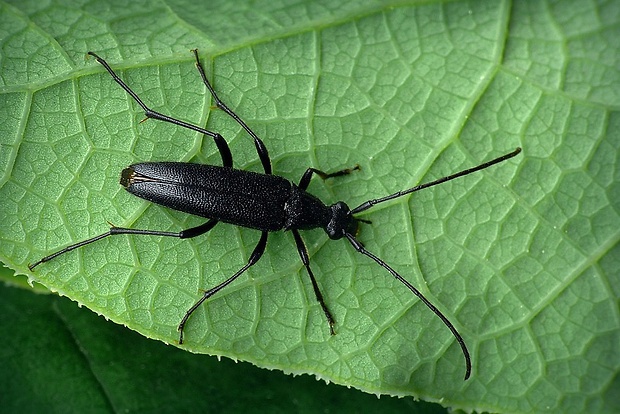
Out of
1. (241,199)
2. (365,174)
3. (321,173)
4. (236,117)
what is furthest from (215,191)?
(365,174)

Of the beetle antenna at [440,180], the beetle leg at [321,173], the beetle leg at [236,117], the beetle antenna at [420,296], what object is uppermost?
the beetle leg at [236,117]

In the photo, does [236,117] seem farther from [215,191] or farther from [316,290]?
[316,290]

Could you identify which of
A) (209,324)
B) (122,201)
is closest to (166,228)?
(122,201)

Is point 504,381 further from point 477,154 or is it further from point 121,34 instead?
point 121,34

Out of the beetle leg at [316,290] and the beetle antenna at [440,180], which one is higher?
the beetle antenna at [440,180]

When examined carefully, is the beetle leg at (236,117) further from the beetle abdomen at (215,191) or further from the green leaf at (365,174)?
the beetle abdomen at (215,191)

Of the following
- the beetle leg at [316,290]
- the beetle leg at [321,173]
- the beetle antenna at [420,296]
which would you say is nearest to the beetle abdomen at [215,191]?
the beetle leg at [321,173]

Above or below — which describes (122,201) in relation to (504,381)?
above

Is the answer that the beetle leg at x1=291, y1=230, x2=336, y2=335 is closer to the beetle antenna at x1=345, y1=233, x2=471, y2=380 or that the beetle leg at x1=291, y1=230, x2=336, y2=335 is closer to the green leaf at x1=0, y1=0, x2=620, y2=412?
the green leaf at x1=0, y1=0, x2=620, y2=412
